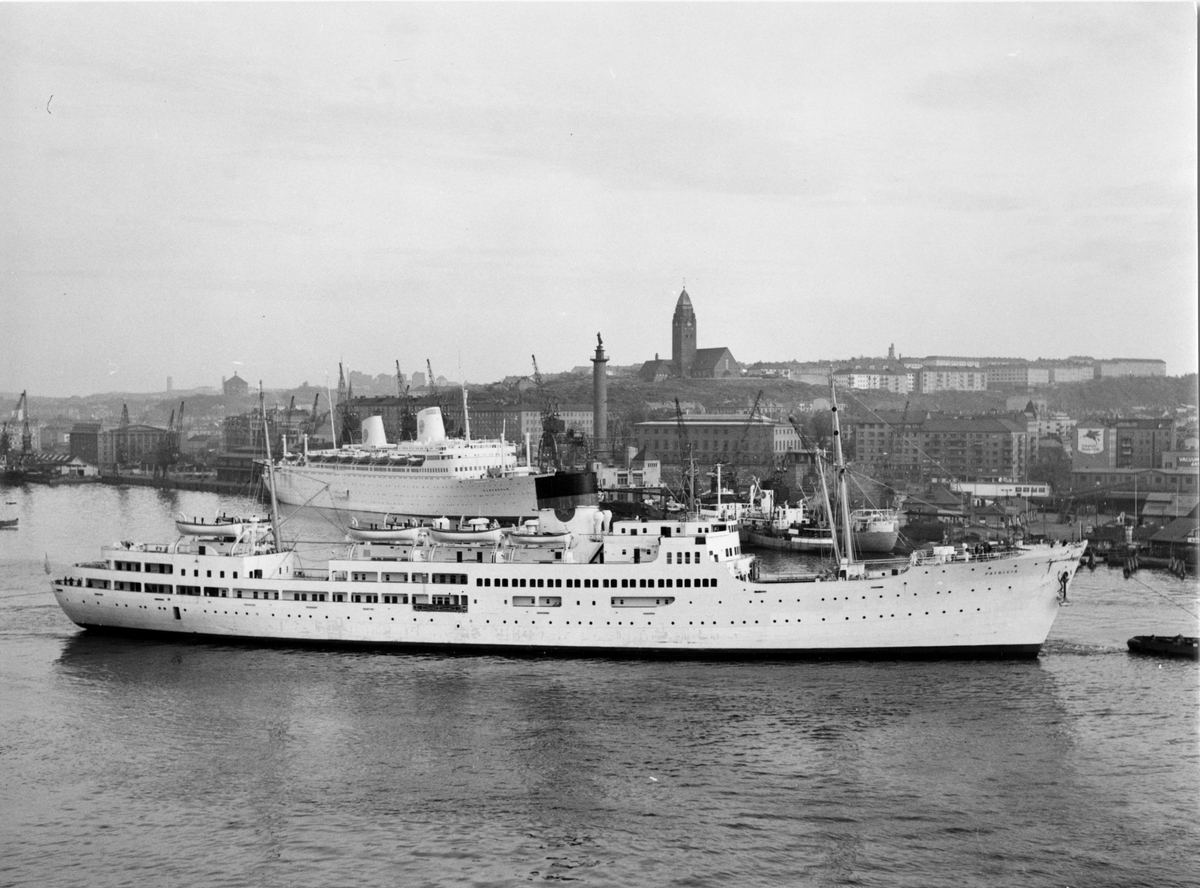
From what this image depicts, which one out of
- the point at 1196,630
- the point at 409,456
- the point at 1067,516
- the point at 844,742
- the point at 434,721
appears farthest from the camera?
the point at 409,456

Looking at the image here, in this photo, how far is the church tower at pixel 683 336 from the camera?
335ft

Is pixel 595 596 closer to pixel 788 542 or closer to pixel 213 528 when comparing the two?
pixel 213 528

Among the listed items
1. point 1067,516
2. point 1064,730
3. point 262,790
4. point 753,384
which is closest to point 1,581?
point 262,790

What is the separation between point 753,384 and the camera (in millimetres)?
97375

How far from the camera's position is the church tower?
10219cm

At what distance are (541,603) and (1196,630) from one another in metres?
13.6

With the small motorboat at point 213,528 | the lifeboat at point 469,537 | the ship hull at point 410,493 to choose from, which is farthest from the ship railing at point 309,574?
the ship hull at point 410,493

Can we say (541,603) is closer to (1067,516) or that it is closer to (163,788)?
(163,788)

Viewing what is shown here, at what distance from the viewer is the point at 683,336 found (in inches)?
4077

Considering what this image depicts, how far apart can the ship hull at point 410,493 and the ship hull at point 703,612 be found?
2028 cm

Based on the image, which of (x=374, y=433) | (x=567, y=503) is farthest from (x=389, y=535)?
(x=374, y=433)

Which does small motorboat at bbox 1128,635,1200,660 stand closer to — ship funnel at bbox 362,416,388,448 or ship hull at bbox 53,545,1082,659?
ship hull at bbox 53,545,1082,659

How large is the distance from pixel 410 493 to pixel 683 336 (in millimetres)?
56571

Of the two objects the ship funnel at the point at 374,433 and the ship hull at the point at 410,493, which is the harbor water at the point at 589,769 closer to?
the ship hull at the point at 410,493
